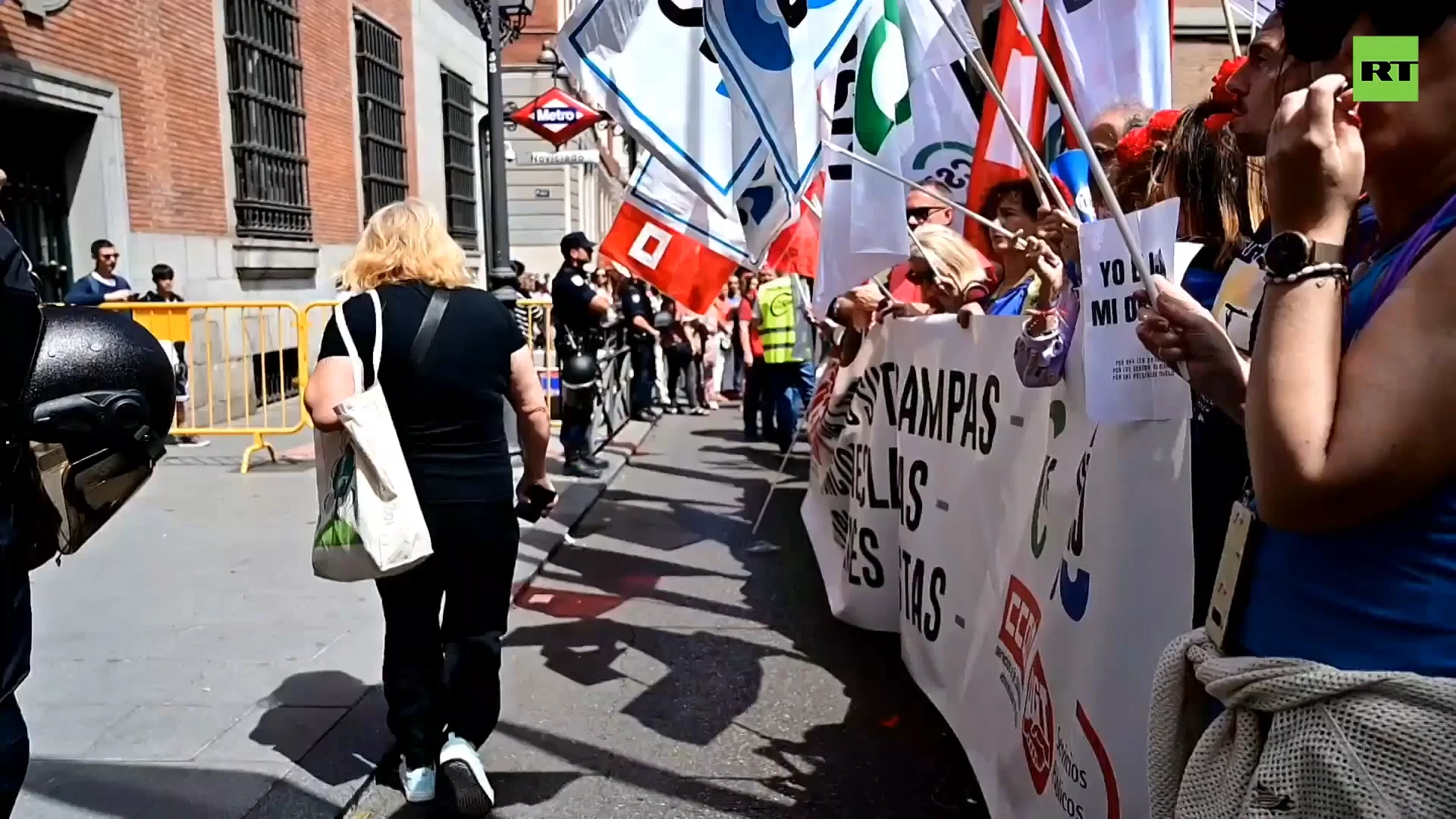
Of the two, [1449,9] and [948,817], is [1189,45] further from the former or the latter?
[1449,9]

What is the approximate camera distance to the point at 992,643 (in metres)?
3.46

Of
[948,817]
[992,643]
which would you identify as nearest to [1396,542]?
[992,643]

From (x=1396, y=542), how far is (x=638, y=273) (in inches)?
224

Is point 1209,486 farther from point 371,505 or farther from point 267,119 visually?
point 267,119

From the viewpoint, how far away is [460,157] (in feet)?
86.0

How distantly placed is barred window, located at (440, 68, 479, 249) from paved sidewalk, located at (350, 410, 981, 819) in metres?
19.0

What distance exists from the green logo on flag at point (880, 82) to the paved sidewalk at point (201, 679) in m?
3.12

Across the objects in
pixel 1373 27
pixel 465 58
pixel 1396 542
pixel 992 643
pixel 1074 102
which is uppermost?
pixel 465 58

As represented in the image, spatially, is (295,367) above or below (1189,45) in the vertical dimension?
below

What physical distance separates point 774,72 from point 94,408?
354 centimetres

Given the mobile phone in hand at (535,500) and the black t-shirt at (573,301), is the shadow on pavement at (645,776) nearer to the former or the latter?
the mobile phone in hand at (535,500)

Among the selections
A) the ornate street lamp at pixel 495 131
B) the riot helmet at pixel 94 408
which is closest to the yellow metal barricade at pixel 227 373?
the ornate street lamp at pixel 495 131

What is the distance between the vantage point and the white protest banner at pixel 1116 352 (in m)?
2.15

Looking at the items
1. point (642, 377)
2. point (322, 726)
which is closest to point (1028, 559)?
point (322, 726)
